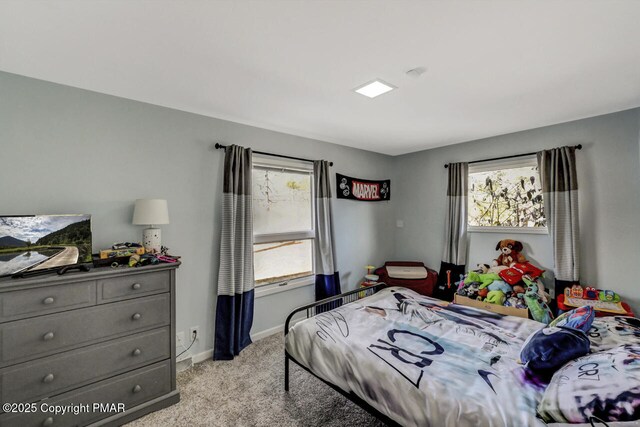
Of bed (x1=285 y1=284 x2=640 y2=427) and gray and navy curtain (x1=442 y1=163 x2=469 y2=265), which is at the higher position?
gray and navy curtain (x1=442 y1=163 x2=469 y2=265)

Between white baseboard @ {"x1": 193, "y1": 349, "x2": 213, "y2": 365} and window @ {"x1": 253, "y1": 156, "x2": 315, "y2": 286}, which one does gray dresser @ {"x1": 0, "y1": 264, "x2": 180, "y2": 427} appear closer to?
white baseboard @ {"x1": 193, "y1": 349, "x2": 213, "y2": 365}

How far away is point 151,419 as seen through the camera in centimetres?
188

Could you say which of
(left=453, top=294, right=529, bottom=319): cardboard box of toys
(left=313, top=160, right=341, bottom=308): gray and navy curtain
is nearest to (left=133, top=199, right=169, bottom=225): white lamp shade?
(left=313, top=160, right=341, bottom=308): gray and navy curtain

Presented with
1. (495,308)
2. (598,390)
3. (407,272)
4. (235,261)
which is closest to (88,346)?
(235,261)

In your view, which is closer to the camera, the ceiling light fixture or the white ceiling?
the white ceiling

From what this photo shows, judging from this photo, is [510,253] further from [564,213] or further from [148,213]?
[148,213]

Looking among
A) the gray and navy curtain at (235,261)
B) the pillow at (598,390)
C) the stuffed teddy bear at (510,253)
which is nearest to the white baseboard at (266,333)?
the gray and navy curtain at (235,261)

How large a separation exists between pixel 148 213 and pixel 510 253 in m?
3.92

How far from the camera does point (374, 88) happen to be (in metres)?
2.17

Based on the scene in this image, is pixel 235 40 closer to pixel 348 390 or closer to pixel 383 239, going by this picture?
pixel 348 390

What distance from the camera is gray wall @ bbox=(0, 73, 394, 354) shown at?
1.90m

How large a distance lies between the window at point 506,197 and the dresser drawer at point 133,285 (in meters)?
3.76

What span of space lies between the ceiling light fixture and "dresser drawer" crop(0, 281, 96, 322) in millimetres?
2387

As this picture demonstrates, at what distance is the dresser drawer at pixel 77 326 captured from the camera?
1.54 m
